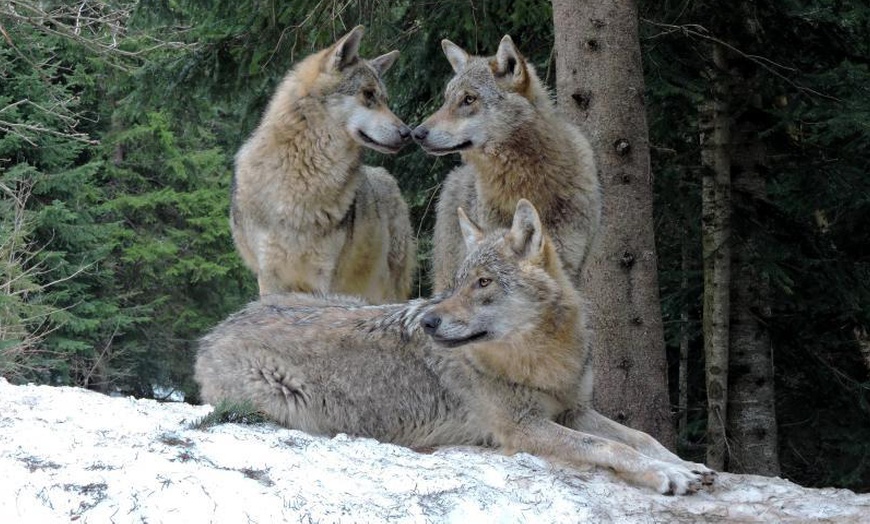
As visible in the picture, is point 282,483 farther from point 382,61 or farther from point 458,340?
point 382,61

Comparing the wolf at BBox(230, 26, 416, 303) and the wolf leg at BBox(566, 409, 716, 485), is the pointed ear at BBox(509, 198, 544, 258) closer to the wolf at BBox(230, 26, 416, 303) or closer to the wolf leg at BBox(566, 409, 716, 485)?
the wolf leg at BBox(566, 409, 716, 485)

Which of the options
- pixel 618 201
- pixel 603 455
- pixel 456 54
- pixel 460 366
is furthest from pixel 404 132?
pixel 603 455

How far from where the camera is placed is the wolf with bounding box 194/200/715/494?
19.4ft

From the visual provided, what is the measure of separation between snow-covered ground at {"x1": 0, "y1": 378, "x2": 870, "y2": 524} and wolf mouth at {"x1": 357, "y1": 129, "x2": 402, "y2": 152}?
312 cm

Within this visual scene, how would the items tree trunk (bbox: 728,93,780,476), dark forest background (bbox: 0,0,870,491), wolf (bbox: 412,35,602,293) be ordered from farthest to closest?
tree trunk (bbox: 728,93,780,476) < dark forest background (bbox: 0,0,870,491) < wolf (bbox: 412,35,602,293)

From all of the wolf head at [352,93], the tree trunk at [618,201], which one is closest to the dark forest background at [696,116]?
the wolf head at [352,93]

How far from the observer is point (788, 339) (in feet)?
38.3

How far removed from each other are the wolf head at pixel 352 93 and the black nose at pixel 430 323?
9.98 ft

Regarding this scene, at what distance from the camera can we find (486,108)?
7.70 meters

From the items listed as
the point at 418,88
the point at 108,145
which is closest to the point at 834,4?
the point at 418,88

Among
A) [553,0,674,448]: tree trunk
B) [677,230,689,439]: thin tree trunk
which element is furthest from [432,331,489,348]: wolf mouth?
[677,230,689,439]: thin tree trunk

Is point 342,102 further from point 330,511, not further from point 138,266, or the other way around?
point 138,266

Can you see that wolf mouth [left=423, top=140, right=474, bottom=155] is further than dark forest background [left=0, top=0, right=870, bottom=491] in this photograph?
No

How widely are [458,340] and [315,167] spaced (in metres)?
3.42
